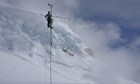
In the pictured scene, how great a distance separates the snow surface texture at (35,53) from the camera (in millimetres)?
38375

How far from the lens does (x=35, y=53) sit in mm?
45094

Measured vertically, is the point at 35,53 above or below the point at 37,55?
above

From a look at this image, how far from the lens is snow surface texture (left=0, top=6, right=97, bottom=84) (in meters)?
38.4

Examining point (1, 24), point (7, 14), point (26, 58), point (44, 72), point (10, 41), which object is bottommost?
point (44, 72)

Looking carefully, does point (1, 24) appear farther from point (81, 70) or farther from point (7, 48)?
point (81, 70)

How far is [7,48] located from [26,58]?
416 centimetres

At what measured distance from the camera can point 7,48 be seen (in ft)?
144

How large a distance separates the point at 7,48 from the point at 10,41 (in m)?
2.12

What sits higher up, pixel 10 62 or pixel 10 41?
pixel 10 41

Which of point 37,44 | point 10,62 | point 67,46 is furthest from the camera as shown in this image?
point 67,46

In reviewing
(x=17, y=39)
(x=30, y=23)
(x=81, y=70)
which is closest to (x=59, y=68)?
(x=81, y=70)

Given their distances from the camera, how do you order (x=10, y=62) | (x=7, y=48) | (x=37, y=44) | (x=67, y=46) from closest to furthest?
(x=10, y=62) → (x=7, y=48) → (x=37, y=44) → (x=67, y=46)

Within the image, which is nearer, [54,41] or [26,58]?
[26,58]

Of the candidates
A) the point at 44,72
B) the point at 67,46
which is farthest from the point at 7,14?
the point at 44,72
